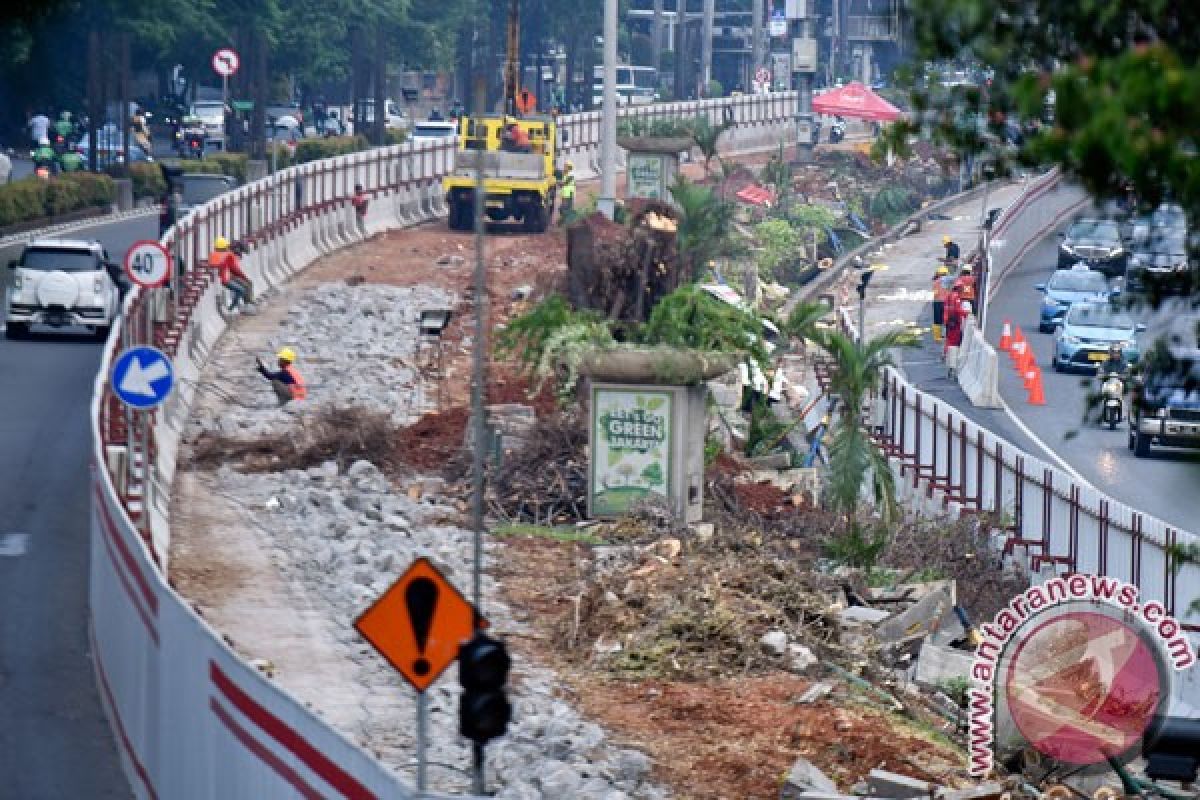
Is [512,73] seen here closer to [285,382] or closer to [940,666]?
[285,382]

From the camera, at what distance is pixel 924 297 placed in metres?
59.4

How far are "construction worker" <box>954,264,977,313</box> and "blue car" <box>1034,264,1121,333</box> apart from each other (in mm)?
1689

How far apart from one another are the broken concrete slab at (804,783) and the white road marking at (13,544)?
39.1ft

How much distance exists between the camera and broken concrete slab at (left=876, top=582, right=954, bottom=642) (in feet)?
75.5

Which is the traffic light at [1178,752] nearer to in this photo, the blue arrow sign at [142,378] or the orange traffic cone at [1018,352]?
the blue arrow sign at [142,378]

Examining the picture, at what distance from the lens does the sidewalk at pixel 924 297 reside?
4362 cm

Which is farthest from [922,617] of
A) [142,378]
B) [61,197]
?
[61,197]

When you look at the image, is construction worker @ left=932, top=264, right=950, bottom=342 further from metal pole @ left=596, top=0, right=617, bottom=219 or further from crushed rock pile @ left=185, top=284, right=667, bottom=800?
crushed rock pile @ left=185, top=284, right=667, bottom=800

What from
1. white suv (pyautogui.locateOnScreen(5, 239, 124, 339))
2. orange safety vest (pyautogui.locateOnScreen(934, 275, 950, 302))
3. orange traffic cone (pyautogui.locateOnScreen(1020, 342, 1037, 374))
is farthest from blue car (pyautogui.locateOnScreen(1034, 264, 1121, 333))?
white suv (pyautogui.locateOnScreen(5, 239, 124, 339))

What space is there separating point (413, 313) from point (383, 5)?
61.6 metres

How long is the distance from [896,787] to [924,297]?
44.1m

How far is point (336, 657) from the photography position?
20.6 metres

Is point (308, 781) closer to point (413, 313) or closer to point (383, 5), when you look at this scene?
point (413, 313)

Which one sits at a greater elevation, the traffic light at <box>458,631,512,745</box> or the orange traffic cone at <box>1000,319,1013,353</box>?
the traffic light at <box>458,631,512,745</box>
